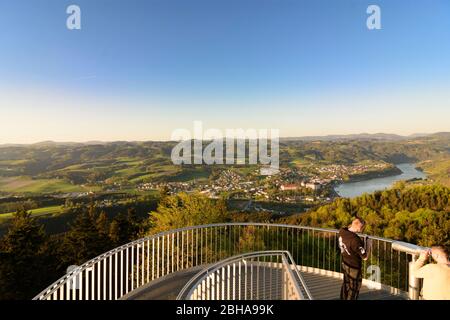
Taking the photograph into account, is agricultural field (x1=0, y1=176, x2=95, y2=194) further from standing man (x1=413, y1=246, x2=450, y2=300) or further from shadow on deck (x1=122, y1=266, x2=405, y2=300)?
standing man (x1=413, y1=246, x2=450, y2=300)

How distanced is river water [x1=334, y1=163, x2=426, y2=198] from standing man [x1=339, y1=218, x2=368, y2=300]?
2843 centimetres

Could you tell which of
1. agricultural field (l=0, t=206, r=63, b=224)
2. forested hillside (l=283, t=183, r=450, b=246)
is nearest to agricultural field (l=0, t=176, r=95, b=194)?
agricultural field (l=0, t=206, r=63, b=224)

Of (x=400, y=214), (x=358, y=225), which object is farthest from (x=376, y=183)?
(x=358, y=225)

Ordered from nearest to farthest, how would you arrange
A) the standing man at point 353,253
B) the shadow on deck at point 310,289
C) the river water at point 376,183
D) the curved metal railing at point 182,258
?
the standing man at point 353,253 < the curved metal railing at point 182,258 < the shadow on deck at point 310,289 < the river water at point 376,183

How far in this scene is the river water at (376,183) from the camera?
110 feet

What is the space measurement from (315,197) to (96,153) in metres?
37.2

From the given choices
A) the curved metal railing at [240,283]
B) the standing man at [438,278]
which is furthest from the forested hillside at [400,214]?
the standing man at [438,278]

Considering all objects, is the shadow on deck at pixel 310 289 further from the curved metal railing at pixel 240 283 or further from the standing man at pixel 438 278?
the standing man at pixel 438 278

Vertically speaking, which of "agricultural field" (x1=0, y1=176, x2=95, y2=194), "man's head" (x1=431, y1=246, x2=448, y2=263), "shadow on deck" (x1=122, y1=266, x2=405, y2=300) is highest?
"man's head" (x1=431, y1=246, x2=448, y2=263)

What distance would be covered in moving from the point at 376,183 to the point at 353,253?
35572 mm

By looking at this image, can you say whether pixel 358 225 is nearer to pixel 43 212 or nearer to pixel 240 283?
pixel 240 283

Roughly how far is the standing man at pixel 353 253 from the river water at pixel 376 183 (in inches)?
1119

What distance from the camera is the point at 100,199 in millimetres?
45906

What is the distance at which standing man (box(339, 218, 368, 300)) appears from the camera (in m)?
4.60
